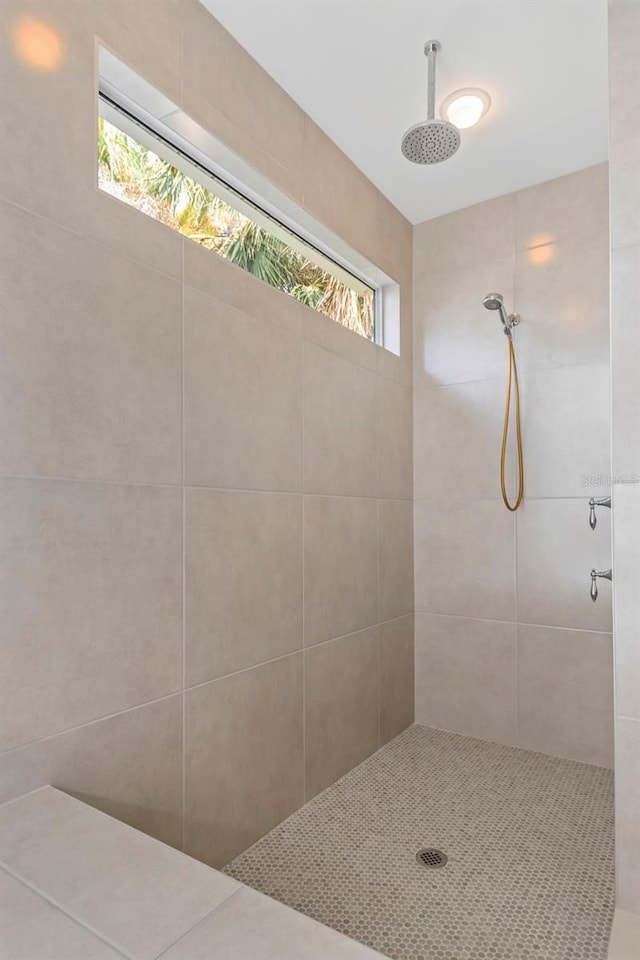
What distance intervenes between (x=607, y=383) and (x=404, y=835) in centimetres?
183

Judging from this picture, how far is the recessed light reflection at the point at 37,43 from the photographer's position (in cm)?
123

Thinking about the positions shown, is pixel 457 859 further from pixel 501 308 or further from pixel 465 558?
pixel 501 308

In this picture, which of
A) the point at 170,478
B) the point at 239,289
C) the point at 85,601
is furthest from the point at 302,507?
the point at 85,601

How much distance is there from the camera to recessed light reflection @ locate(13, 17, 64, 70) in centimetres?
123

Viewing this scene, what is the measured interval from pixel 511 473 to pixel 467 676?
95 centimetres

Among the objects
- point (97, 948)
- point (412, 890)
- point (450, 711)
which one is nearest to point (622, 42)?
point (97, 948)

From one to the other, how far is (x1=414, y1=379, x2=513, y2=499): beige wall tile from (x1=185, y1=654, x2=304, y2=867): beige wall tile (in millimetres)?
1195

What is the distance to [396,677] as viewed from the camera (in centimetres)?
270

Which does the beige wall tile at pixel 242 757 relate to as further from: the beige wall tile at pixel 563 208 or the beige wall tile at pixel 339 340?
the beige wall tile at pixel 563 208

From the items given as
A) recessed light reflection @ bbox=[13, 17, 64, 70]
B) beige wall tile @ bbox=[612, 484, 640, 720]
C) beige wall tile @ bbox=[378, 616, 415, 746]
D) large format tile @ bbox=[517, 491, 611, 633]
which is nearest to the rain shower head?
recessed light reflection @ bbox=[13, 17, 64, 70]

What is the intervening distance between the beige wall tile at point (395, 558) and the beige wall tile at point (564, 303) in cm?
85

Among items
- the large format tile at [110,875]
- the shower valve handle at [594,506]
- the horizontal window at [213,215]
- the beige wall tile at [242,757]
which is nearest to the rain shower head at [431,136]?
the horizontal window at [213,215]

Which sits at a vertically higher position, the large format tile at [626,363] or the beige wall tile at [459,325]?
the beige wall tile at [459,325]

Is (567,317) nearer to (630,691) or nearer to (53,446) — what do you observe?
(630,691)
